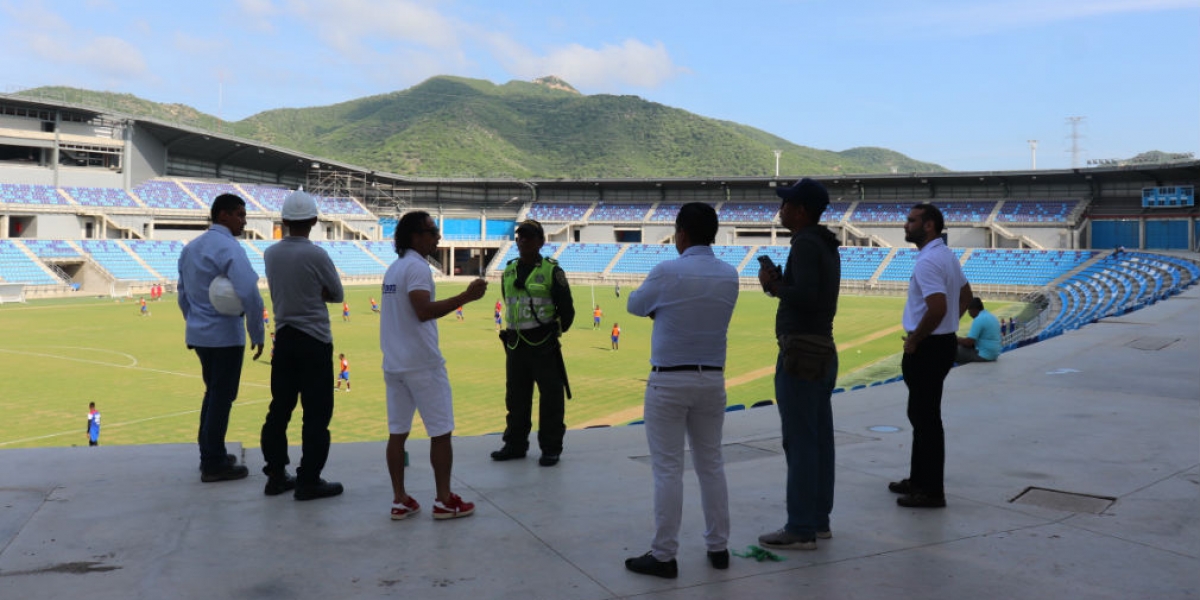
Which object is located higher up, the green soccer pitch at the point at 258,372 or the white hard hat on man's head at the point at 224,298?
the white hard hat on man's head at the point at 224,298

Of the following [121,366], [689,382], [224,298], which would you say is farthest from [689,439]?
[121,366]

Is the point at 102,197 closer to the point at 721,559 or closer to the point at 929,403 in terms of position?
the point at 929,403

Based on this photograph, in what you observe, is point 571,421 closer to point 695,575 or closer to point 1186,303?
point 695,575

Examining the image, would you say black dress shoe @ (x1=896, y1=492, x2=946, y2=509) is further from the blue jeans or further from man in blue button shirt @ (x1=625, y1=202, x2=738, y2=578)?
man in blue button shirt @ (x1=625, y1=202, x2=738, y2=578)

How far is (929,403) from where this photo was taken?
17.4 feet

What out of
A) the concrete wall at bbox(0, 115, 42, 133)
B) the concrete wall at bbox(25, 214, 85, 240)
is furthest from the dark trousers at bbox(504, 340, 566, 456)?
the concrete wall at bbox(0, 115, 42, 133)

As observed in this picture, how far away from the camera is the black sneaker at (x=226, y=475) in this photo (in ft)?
19.3

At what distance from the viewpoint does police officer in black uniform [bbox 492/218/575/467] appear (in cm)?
663

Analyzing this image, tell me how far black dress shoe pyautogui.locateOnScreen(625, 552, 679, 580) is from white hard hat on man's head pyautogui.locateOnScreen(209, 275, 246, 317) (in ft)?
11.0

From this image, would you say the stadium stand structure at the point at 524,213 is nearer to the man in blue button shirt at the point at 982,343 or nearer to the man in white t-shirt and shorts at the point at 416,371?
the man in blue button shirt at the point at 982,343

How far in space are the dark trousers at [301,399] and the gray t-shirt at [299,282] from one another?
84mm

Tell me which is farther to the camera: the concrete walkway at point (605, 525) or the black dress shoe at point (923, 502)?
the black dress shoe at point (923, 502)

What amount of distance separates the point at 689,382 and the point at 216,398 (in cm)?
360

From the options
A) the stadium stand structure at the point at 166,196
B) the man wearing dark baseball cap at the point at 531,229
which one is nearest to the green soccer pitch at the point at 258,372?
the man wearing dark baseball cap at the point at 531,229
